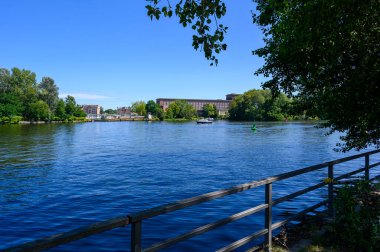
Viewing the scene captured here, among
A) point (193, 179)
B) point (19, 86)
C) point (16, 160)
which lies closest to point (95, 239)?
point (193, 179)

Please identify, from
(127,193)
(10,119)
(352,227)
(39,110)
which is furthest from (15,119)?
(352,227)

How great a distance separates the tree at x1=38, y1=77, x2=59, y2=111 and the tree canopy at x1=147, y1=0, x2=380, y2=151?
153 meters

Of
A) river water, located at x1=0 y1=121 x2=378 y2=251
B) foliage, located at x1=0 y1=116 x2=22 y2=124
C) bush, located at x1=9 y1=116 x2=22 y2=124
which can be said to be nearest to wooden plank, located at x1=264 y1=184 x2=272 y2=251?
river water, located at x1=0 y1=121 x2=378 y2=251

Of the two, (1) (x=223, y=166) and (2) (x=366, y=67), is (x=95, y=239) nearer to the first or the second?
(2) (x=366, y=67)

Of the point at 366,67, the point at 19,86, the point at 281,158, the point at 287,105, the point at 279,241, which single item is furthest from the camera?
the point at 19,86

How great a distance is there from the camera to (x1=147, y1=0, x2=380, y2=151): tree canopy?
19.0 ft

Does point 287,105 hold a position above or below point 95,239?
above

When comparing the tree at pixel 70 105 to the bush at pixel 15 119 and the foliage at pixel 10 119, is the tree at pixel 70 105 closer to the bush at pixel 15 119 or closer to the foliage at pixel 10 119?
the bush at pixel 15 119

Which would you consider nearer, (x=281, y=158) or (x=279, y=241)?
(x=279, y=241)

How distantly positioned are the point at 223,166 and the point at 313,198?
1151 centimetres

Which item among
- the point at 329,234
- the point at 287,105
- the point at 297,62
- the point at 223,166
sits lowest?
the point at 223,166

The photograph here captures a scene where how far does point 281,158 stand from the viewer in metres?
31.8

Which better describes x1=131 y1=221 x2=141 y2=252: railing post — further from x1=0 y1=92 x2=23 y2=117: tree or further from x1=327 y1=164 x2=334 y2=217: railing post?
x1=0 y1=92 x2=23 y2=117: tree

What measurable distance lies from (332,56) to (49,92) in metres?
161
